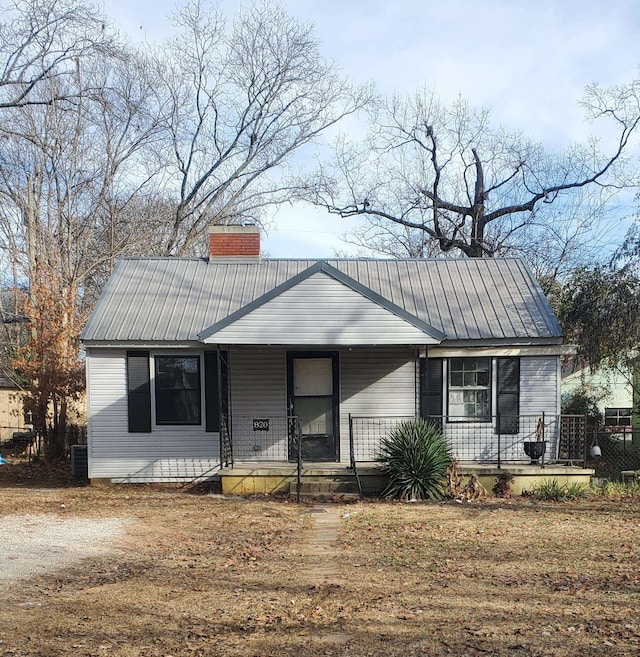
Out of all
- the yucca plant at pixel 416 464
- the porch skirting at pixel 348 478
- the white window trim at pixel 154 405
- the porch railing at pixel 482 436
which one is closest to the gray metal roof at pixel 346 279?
the white window trim at pixel 154 405

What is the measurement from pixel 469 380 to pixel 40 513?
7858 mm

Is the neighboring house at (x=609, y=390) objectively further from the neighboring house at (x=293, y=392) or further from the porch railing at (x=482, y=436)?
the neighboring house at (x=293, y=392)

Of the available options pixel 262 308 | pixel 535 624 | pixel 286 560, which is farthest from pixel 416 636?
pixel 262 308

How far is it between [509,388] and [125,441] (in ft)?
24.3

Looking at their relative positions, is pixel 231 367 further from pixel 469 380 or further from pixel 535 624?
pixel 535 624

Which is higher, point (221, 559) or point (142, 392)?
point (142, 392)

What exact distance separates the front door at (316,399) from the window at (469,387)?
2.27 metres

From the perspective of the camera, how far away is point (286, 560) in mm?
7266

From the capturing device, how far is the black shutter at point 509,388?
488 inches

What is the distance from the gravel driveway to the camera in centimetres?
687

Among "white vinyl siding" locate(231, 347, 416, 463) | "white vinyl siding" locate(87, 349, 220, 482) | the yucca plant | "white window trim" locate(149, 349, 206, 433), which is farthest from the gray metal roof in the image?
the yucca plant

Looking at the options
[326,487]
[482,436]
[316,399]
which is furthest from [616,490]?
[316,399]

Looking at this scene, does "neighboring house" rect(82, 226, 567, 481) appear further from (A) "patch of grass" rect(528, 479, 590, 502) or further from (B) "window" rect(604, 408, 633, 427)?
(B) "window" rect(604, 408, 633, 427)

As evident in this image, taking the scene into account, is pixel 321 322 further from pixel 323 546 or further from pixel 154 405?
pixel 323 546
